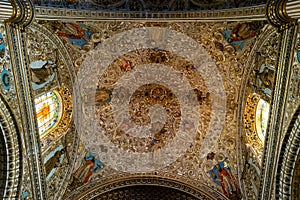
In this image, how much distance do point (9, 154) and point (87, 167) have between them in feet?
12.8

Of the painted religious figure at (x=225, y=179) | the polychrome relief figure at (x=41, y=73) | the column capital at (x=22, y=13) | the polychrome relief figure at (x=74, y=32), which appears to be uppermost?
the column capital at (x=22, y=13)

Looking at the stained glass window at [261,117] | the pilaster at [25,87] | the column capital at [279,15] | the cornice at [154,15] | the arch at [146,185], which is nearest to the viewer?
the column capital at [279,15]

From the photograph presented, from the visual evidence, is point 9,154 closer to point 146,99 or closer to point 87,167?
point 87,167

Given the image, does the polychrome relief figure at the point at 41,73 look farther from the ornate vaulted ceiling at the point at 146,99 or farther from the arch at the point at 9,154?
the arch at the point at 9,154

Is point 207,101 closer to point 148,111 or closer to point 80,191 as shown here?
point 148,111

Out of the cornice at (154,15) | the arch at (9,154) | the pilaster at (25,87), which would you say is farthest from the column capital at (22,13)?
the arch at (9,154)

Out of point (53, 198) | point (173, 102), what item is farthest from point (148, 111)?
point (53, 198)

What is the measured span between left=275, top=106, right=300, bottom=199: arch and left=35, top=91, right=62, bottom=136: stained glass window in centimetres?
773

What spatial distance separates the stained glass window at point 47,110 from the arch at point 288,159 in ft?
25.4

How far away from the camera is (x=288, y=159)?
842cm

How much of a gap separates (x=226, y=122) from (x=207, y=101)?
3.61ft

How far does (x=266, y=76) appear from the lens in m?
9.70

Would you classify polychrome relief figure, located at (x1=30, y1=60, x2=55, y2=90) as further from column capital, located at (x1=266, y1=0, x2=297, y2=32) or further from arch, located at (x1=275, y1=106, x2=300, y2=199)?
arch, located at (x1=275, y1=106, x2=300, y2=199)

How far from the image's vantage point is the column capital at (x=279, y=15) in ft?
25.9
